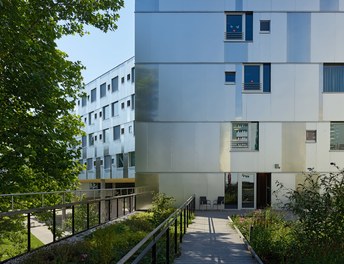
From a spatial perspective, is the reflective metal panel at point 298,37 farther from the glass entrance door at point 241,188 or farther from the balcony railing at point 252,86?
the glass entrance door at point 241,188

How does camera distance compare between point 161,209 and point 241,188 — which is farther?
point 241,188

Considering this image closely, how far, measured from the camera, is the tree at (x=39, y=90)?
385 inches

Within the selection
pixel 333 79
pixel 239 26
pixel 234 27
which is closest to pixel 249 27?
pixel 239 26

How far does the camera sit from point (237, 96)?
74.0 feet

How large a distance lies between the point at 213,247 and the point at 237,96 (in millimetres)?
14490

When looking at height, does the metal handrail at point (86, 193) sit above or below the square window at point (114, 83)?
below

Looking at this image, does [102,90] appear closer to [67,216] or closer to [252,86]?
[252,86]

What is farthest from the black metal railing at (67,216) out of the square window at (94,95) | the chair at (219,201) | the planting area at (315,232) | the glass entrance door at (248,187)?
the square window at (94,95)

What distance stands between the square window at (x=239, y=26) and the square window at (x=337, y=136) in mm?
7783

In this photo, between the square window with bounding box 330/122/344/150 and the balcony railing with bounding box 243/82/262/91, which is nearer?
the square window with bounding box 330/122/344/150

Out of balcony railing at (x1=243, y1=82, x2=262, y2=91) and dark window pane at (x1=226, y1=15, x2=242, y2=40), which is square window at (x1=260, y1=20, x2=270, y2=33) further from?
balcony railing at (x1=243, y1=82, x2=262, y2=91)

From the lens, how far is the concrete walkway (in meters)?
7.96

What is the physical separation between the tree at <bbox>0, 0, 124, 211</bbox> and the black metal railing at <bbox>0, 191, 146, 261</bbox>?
4.62ft

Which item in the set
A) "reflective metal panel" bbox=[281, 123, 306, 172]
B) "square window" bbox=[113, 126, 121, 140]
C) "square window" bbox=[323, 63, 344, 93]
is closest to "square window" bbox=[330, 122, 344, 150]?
"reflective metal panel" bbox=[281, 123, 306, 172]
